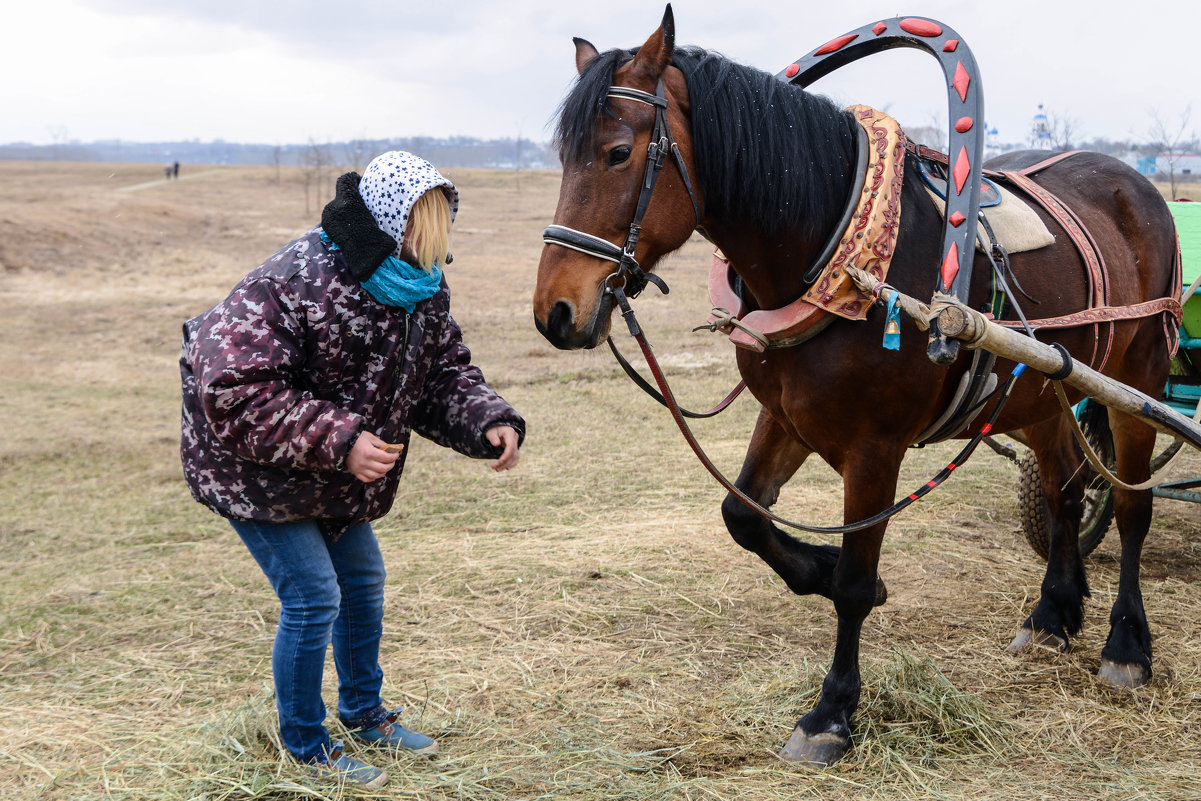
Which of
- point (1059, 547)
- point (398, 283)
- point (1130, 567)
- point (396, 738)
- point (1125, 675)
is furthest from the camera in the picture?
point (1059, 547)

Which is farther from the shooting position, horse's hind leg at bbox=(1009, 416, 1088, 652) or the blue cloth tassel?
horse's hind leg at bbox=(1009, 416, 1088, 652)

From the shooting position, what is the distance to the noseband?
2.44m

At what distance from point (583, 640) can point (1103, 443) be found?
8.90 ft

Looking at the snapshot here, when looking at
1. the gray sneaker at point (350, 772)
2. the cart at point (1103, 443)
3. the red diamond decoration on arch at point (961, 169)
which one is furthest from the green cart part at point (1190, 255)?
the gray sneaker at point (350, 772)

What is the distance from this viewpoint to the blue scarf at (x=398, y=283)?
2527mm

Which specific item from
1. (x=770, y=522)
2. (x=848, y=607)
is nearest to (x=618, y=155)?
(x=770, y=522)

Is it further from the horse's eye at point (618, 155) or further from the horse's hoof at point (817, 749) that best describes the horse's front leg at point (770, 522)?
the horse's eye at point (618, 155)

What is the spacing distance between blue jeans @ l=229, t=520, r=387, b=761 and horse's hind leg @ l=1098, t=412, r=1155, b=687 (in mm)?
2700

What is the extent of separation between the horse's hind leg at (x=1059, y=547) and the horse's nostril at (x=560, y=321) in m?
2.44

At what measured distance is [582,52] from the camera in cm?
286

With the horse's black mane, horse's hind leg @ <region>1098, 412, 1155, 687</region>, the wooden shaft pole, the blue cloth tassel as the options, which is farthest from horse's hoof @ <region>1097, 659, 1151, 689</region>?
the horse's black mane

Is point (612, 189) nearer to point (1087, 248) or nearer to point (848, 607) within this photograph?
point (848, 607)

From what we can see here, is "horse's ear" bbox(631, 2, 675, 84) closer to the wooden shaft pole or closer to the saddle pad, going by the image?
the wooden shaft pole

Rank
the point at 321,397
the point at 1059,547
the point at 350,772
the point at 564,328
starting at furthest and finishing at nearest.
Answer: the point at 1059,547, the point at 350,772, the point at 321,397, the point at 564,328
